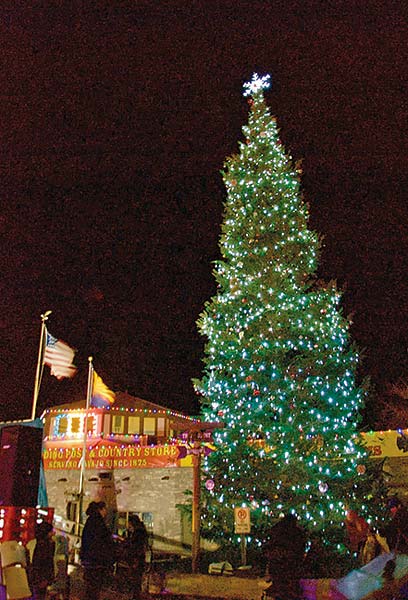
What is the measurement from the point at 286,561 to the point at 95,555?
8.53 feet

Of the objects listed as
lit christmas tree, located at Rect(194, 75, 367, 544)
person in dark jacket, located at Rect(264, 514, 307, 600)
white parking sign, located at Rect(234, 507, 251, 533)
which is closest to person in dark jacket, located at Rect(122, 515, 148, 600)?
person in dark jacket, located at Rect(264, 514, 307, 600)

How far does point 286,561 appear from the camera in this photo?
5.95 meters

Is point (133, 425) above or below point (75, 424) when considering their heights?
above

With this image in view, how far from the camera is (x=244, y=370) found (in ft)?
47.1

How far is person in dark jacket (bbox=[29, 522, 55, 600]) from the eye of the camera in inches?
309

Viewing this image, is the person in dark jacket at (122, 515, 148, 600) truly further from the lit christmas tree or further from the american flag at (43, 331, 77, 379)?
the american flag at (43, 331, 77, 379)

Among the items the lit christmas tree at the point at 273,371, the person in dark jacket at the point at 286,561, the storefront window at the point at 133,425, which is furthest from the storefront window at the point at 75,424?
the person in dark jacket at the point at 286,561

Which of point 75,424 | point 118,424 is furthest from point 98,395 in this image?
point 118,424

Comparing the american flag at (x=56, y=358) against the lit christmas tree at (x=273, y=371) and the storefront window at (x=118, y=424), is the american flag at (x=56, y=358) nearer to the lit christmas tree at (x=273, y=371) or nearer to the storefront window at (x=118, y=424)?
the lit christmas tree at (x=273, y=371)

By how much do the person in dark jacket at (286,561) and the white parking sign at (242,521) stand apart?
591 cm

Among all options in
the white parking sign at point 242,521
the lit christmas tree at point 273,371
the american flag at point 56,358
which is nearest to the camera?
the white parking sign at point 242,521

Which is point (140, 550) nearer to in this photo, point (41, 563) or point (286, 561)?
point (41, 563)

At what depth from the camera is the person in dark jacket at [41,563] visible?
25.8ft

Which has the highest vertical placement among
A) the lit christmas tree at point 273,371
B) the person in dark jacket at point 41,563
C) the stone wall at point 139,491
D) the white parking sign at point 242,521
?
the lit christmas tree at point 273,371
